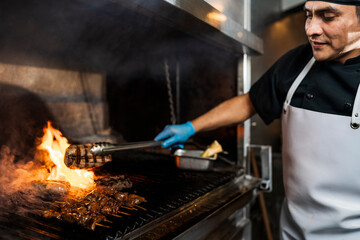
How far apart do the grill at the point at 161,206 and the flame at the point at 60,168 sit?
180mm

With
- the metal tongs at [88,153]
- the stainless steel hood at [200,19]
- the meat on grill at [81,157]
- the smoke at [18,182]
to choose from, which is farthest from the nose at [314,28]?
the smoke at [18,182]

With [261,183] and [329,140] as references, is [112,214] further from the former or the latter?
[261,183]

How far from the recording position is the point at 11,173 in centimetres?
144

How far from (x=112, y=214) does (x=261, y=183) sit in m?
1.17

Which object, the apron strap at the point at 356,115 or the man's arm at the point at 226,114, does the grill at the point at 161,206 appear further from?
the apron strap at the point at 356,115

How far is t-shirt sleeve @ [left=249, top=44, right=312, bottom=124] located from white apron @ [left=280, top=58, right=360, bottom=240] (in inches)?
3.1

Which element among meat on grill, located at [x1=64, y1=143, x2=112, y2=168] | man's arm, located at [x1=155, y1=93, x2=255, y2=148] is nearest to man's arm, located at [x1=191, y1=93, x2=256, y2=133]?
man's arm, located at [x1=155, y1=93, x2=255, y2=148]

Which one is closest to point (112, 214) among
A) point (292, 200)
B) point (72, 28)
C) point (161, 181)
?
point (161, 181)

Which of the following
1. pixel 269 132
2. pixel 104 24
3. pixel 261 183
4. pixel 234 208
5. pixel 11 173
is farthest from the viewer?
pixel 269 132

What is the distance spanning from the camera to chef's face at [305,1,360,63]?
1.19 meters

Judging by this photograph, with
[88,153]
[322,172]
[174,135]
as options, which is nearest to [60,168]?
[88,153]

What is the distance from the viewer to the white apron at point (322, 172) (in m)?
1.29

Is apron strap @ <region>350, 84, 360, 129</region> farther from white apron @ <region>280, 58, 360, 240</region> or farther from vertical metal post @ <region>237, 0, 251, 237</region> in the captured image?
vertical metal post @ <region>237, 0, 251, 237</region>

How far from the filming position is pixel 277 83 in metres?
1.66
